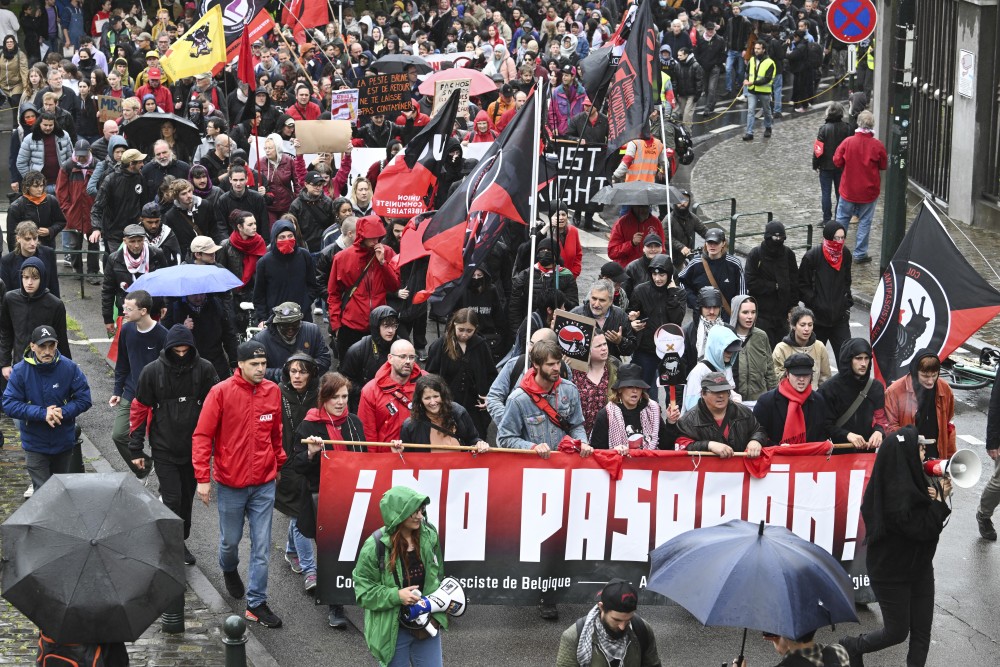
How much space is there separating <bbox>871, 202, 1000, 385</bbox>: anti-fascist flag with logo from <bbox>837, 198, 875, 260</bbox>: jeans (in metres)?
8.73

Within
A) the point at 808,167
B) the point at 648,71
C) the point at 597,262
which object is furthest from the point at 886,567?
the point at 808,167

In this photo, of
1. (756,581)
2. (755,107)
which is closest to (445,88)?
(755,107)

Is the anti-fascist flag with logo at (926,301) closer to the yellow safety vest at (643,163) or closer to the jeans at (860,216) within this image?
the yellow safety vest at (643,163)

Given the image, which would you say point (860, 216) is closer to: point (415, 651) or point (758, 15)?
point (415, 651)

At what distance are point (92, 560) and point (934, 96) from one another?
1826cm

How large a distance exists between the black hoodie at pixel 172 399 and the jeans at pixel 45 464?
100 centimetres

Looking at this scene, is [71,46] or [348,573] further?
[71,46]

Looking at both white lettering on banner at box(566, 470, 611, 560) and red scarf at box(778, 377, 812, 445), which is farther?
red scarf at box(778, 377, 812, 445)

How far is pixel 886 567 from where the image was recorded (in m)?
8.73

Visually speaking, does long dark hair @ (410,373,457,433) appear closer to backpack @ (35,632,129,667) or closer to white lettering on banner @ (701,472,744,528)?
white lettering on banner @ (701,472,744,528)

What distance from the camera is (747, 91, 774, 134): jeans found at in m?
28.5

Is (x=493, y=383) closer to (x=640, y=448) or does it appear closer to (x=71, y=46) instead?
(x=640, y=448)

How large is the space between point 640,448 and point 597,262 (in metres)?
9.62

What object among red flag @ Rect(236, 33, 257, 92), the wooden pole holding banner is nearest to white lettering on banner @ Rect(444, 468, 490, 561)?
the wooden pole holding banner
